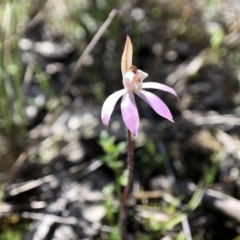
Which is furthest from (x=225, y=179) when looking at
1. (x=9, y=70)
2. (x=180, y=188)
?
(x=9, y=70)

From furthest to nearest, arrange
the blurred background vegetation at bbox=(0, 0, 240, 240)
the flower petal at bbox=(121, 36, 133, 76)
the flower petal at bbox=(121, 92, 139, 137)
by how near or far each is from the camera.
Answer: the blurred background vegetation at bbox=(0, 0, 240, 240) < the flower petal at bbox=(121, 36, 133, 76) < the flower petal at bbox=(121, 92, 139, 137)

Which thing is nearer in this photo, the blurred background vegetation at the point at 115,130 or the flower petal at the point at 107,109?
the flower petal at the point at 107,109

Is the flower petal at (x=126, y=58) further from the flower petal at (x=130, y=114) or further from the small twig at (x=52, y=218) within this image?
the small twig at (x=52, y=218)

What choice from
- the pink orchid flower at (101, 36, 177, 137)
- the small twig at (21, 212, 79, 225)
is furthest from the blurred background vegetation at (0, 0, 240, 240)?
the pink orchid flower at (101, 36, 177, 137)

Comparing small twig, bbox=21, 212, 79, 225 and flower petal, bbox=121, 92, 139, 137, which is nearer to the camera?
flower petal, bbox=121, 92, 139, 137

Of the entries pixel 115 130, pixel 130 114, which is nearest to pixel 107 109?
pixel 130 114

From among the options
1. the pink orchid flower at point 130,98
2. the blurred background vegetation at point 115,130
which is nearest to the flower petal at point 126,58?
the pink orchid flower at point 130,98

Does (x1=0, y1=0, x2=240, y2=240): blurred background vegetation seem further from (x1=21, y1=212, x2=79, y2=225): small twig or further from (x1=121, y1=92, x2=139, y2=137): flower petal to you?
(x1=121, y1=92, x2=139, y2=137): flower petal
